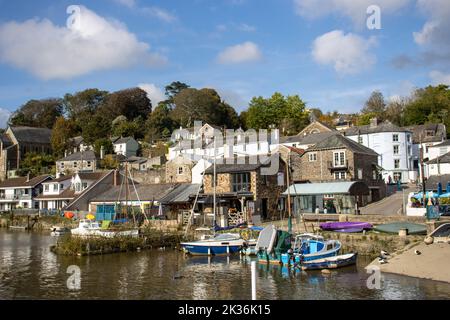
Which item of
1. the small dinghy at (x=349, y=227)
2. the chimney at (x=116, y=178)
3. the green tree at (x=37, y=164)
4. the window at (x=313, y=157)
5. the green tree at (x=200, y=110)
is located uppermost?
the green tree at (x=200, y=110)

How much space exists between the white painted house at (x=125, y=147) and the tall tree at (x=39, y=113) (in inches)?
1442

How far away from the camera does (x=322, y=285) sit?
2534 cm

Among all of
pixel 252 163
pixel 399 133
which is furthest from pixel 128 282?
pixel 399 133

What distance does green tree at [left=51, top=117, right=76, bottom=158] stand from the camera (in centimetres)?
10706

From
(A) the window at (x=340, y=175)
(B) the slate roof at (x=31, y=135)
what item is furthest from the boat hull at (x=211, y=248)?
(B) the slate roof at (x=31, y=135)

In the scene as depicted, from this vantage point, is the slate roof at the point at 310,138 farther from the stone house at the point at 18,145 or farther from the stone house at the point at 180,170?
the stone house at the point at 18,145

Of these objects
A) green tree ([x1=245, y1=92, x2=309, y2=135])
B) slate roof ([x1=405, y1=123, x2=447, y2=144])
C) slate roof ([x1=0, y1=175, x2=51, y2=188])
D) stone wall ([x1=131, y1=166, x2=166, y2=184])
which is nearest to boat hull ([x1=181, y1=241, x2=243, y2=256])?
stone wall ([x1=131, y1=166, x2=166, y2=184])

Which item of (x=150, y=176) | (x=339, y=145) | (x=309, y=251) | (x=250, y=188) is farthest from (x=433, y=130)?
(x=309, y=251)

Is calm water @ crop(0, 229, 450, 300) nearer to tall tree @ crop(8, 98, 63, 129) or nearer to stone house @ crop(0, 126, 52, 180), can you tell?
stone house @ crop(0, 126, 52, 180)

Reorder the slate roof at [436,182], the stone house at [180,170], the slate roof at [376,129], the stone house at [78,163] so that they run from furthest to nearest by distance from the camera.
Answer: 1. the stone house at [78,163]
2. the slate roof at [376,129]
3. the stone house at [180,170]
4. the slate roof at [436,182]

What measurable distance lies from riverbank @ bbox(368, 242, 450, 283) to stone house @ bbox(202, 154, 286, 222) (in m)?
20.9

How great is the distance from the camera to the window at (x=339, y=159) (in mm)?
55403

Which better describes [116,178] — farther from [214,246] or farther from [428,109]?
[428,109]
